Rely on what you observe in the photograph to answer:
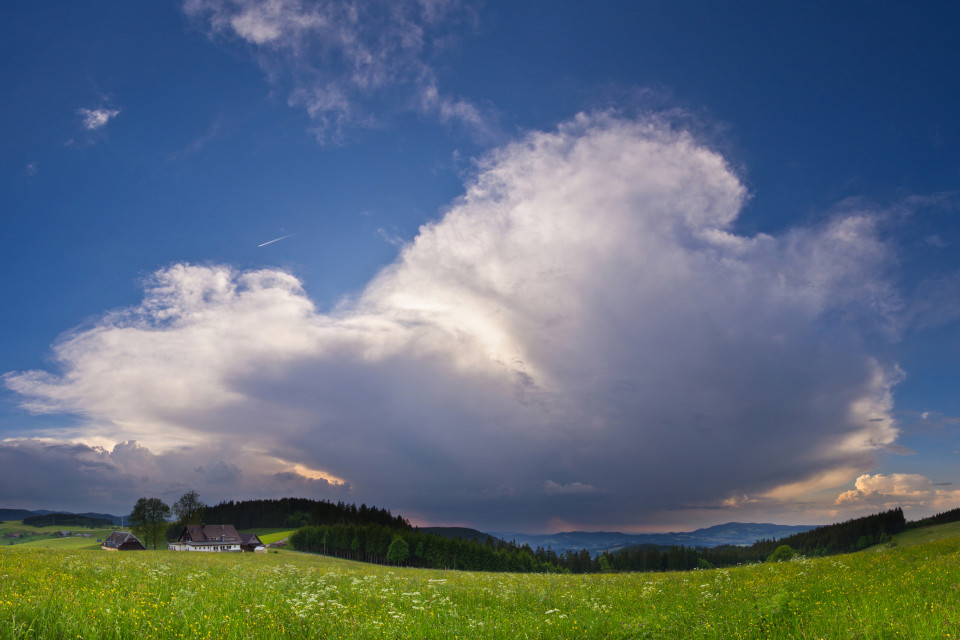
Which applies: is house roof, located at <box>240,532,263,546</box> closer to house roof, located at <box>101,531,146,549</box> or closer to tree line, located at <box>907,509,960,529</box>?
house roof, located at <box>101,531,146,549</box>

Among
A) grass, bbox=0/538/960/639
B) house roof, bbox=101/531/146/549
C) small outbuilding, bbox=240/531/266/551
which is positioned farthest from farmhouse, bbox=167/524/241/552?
grass, bbox=0/538/960/639

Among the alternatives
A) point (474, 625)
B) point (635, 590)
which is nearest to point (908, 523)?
point (635, 590)

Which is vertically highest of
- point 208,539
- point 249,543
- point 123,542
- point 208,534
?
point 208,534

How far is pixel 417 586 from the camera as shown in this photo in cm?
1755

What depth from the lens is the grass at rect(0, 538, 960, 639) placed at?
9789mm

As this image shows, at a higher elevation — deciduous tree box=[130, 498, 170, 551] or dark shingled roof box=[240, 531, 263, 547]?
deciduous tree box=[130, 498, 170, 551]

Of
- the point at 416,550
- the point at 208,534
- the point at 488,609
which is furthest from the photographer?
the point at 208,534

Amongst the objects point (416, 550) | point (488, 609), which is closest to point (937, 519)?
point (416, 550)

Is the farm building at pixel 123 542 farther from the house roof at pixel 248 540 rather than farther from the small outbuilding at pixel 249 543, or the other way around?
the house roof at pixel 248 540

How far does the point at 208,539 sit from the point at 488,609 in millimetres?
133631

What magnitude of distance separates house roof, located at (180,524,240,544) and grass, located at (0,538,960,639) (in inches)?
4826

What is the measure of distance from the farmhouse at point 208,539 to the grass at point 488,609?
121m

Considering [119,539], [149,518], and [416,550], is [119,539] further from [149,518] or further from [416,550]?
[416,550]

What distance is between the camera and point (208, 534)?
119 metres
